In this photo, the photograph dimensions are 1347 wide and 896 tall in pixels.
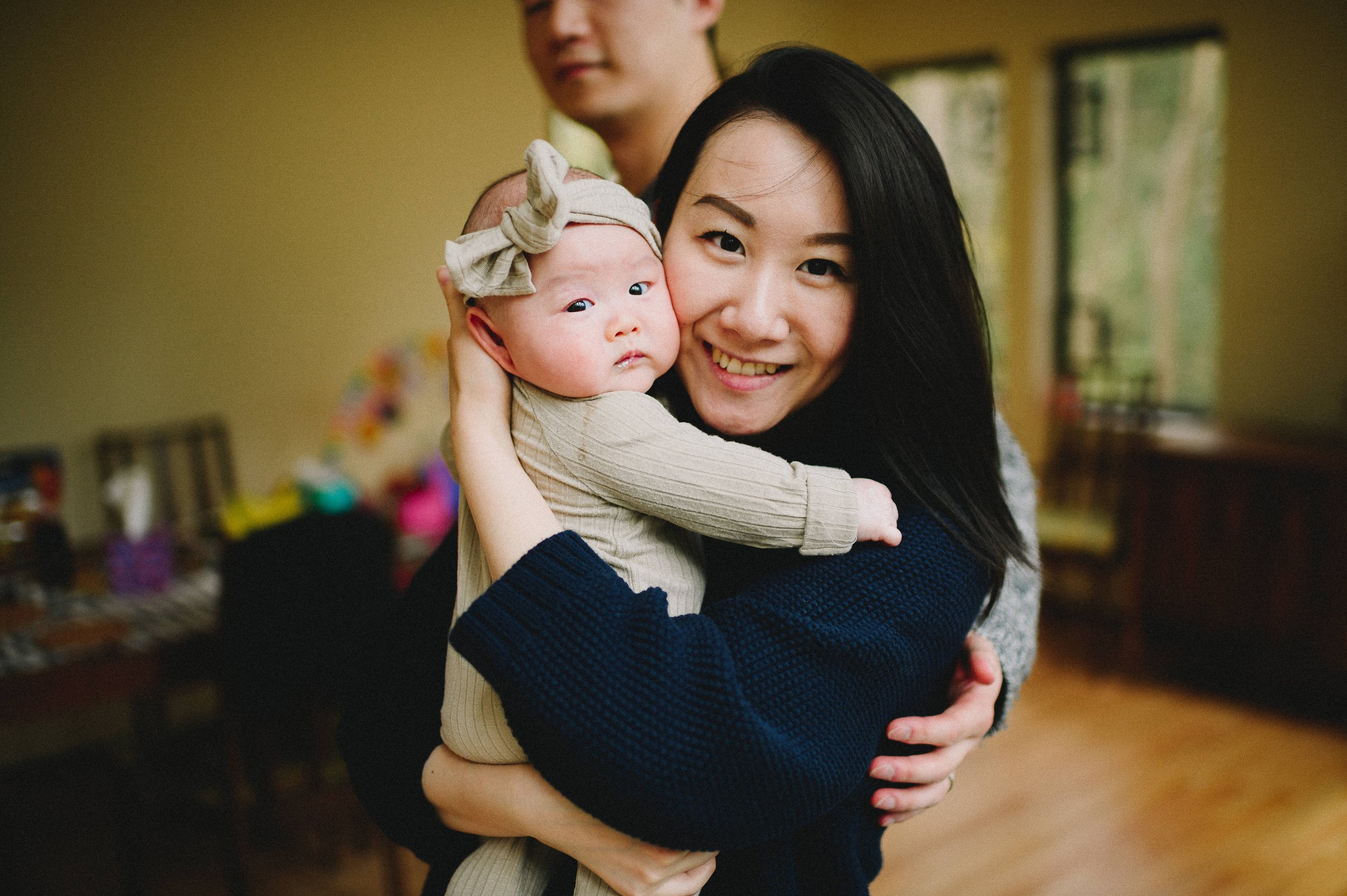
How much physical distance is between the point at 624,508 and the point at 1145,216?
14.5 feet

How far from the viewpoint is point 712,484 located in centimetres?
88

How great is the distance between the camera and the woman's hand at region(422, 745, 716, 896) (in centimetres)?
85

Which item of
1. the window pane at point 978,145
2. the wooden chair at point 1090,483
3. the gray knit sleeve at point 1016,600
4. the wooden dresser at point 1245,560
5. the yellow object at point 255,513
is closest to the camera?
the gray knit sleeve at point 1016,600

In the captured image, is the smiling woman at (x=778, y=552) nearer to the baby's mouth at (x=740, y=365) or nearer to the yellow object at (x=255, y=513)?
the baby's mouth at (x=740, y=365)

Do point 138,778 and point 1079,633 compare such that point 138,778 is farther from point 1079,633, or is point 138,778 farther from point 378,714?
point 1079,633

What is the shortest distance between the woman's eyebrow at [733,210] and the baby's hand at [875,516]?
0.92 feet

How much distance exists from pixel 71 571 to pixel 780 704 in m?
2.65

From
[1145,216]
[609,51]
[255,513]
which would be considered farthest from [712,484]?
[1145,216]

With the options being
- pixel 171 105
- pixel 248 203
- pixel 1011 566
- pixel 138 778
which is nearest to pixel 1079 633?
pixel 1011 566

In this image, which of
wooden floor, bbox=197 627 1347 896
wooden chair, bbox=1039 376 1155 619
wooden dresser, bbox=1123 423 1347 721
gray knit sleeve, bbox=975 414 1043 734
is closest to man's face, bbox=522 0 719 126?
gray knit sleeve, bbox=975 414 1043 734

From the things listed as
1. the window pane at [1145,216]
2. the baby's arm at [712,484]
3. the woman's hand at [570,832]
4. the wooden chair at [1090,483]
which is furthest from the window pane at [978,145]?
the woman's hand at [570,832]

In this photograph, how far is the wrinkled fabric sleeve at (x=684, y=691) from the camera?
2.52 ft

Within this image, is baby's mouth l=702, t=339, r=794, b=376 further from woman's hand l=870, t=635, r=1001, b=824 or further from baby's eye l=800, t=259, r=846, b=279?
woman's hand l=870, t=635, r=1001, b=824

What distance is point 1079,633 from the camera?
4.50m
